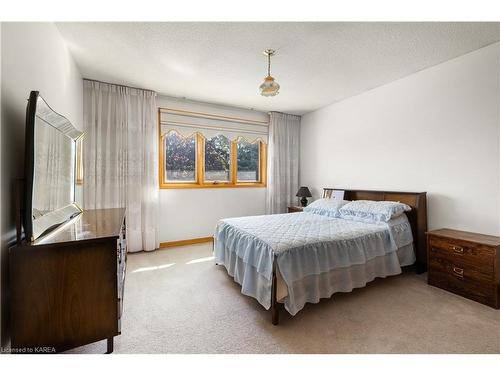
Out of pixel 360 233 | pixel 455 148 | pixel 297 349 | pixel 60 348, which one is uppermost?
pixel 455 148

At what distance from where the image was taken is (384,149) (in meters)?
3.43

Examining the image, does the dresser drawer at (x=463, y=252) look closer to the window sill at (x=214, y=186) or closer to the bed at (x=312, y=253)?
the bed at (x=312, y=253)

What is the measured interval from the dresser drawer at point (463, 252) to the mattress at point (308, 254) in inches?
12.9

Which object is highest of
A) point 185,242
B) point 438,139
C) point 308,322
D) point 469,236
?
point 438,139

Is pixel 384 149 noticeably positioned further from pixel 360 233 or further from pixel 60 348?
pixel 60 348

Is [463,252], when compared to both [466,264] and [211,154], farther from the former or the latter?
[211,154]

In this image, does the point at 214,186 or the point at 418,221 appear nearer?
the point at 418,221

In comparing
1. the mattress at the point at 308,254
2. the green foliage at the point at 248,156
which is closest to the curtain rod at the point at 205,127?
the green foliage at the point at 248,156

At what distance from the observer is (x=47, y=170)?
5.01 feet

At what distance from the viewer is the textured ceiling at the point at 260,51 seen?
6.98 ft

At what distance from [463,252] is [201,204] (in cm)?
360

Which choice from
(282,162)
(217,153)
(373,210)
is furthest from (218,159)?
(373,210)
